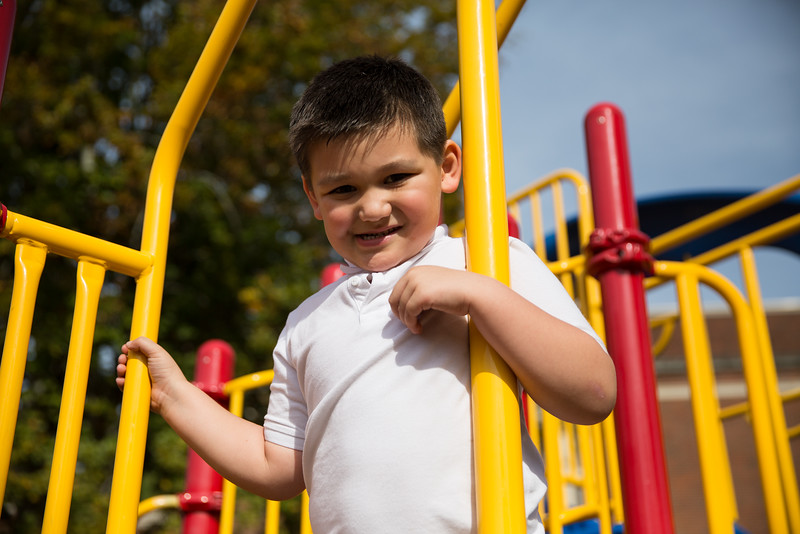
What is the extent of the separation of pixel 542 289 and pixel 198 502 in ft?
6.14

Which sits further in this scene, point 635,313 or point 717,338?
point 717,338

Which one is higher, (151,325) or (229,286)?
(229,286)

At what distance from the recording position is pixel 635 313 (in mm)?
1547

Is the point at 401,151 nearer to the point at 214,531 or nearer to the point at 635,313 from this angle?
the point at 635,313

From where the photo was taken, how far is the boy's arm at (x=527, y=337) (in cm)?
87

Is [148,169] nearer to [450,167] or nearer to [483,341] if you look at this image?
[450,167]

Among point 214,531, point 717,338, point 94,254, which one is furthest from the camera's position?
point 717,338

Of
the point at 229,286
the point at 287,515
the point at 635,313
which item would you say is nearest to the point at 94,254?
the point at 635,313

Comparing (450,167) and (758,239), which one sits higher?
(758,239)

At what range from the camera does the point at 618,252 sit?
5.32ft

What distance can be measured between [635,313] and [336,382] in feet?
2.50

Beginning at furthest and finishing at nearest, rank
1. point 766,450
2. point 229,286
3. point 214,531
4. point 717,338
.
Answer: point 717,338, point 229,286, point 214,531, point 766,450

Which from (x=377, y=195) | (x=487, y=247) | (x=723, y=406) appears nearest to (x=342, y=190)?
(x=377, y=195)

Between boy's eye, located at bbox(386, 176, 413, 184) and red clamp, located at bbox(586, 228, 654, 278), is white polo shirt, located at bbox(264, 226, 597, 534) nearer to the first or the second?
boy's eye, located at bbox(386, 176, 413, 184)
